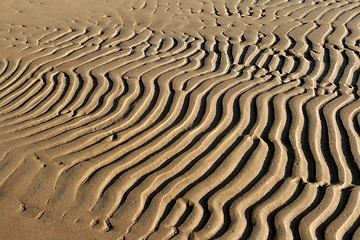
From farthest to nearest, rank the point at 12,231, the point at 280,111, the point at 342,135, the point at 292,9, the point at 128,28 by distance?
the point at 292,9 → the point at 128,28 → the point at 280,111 → the point at 342,135 → the point at 12,231

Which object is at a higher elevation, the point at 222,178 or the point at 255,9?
the point at 255,9

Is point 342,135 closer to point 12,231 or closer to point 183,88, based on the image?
point 183,88

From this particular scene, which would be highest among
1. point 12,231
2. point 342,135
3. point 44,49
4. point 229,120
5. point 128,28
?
point 128,28

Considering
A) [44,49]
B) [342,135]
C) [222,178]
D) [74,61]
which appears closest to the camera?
[222,178]

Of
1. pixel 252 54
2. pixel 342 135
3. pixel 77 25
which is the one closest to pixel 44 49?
pixel 77 25

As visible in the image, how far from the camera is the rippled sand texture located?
3.62 meters

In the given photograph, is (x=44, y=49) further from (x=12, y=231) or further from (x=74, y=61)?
(x=12, y=231)

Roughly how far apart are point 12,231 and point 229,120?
8.06 feet

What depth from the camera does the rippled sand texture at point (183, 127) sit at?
3615mm

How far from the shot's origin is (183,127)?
15.2 feet

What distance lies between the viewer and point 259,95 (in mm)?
5199

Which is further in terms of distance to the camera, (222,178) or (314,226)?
(222,178)

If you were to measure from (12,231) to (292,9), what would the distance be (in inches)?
260

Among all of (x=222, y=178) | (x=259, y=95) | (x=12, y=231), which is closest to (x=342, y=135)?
(x=259, y=95)
